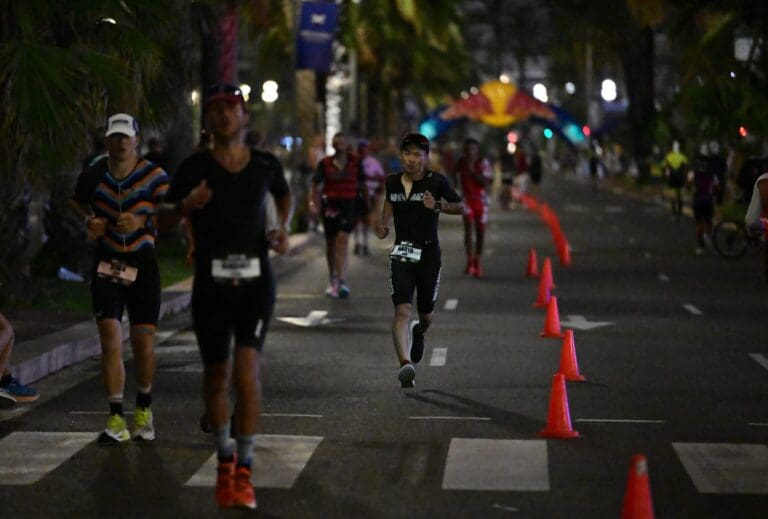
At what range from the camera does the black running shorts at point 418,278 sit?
14.0 meters

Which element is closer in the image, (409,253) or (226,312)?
(226,312)

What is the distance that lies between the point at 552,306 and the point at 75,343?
4.87 m

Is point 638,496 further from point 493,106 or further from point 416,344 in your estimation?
point 493,106

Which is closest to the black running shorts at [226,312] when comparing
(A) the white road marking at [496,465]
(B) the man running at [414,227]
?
(A) the white road marking at [496,465]

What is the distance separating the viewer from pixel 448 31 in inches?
2199

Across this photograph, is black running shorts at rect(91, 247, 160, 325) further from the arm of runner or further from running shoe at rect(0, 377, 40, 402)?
the arm of runner

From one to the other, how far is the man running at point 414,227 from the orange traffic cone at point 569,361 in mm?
1085

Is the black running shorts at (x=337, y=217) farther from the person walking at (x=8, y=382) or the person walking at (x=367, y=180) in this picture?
the person walking at (x=8, y=382)

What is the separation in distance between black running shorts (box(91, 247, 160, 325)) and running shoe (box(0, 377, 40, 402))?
6.42 feet

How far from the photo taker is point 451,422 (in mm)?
11930

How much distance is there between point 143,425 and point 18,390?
2.06 metres

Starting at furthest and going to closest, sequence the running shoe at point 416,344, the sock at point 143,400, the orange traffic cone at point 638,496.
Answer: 1. the running shoe at point 416,344
2. the sock at point 143,400
3. the orange traffic cone at point 638,496

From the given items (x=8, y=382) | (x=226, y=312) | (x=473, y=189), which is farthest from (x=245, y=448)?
(x=473, y=189)

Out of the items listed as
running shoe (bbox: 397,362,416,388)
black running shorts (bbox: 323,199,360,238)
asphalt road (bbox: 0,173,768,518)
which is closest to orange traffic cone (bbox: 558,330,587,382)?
asphalt road (bbox: 0,173,768,518)
